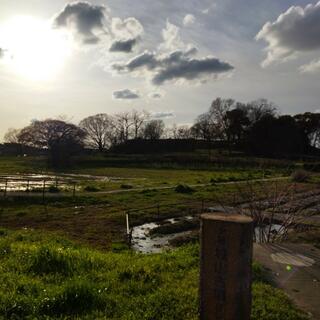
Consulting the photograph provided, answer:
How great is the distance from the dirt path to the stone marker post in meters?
2.27

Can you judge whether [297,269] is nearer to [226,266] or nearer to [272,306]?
[272,306]

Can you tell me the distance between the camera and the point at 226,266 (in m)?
4.86

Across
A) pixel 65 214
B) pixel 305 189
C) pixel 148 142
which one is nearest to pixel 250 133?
pixel 148 142

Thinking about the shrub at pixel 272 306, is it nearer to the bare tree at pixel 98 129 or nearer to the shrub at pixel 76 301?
the shrub at pixel 76 301

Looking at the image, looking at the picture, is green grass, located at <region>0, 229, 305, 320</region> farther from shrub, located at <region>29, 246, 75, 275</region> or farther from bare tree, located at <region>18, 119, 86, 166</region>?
bare tree, located at <region>18, 119, 86, 166</region>

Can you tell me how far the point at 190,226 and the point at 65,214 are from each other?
21.4ft

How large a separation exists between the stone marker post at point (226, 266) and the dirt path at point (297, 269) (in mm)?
2273

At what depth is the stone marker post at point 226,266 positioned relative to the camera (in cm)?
484

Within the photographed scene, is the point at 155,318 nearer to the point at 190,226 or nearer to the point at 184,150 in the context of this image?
the point at 190,226

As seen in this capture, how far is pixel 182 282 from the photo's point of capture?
756cm

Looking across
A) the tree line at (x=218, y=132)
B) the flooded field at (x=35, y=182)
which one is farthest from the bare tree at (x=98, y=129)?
the flooded field at (x=35, y=182)

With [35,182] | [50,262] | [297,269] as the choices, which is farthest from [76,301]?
[35,182]

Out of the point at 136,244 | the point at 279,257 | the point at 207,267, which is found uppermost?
the point at 207,267

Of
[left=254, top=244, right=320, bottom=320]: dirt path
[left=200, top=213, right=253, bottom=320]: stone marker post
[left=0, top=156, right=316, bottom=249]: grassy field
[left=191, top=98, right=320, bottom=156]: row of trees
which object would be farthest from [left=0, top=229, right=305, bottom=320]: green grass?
[left=191, top=98, right=320, bottom=156]: row of trees
